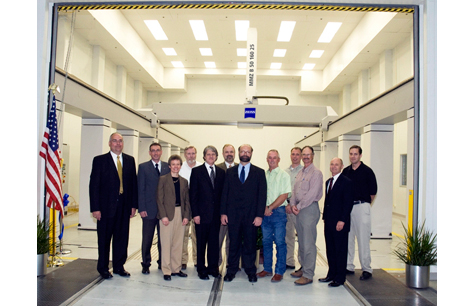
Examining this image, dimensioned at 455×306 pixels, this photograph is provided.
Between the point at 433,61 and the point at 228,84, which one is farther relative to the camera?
the point at 228,84

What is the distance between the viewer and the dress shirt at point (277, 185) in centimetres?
450

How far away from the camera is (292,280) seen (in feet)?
14.8

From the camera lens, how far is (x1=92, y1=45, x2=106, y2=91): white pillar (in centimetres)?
1233

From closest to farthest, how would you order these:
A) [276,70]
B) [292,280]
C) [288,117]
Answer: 1. [292,280]
2. [288,117]
3. [276,70]

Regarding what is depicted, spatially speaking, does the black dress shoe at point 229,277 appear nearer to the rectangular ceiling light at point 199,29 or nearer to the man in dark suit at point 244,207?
the man in dark suit at point 244,207

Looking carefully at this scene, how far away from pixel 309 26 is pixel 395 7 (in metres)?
8.06

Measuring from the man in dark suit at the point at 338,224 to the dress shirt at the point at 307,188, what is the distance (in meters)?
0.17

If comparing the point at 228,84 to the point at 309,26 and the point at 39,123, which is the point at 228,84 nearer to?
the point at 309,26

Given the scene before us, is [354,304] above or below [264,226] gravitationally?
below

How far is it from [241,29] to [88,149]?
753 centimetres

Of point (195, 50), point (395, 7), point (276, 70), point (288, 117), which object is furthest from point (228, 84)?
point (395, 7)

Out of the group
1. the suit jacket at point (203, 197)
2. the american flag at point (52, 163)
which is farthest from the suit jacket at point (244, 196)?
the american flag at point (52, 163)

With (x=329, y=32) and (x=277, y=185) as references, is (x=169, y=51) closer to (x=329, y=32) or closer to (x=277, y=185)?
(x=329, y=32)

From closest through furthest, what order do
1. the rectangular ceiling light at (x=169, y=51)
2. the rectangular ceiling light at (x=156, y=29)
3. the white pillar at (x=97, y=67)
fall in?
the white pillar at (x=97, y=67) < the rectangular ceiling light at (x=156, y=29) < the rectangular ceiling light at (x=169, y=51)
